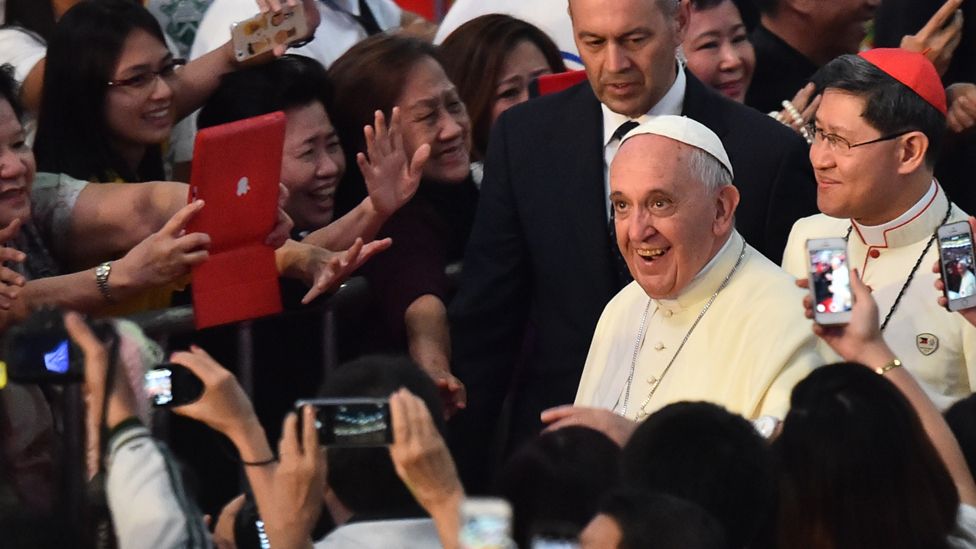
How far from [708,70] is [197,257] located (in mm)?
2384

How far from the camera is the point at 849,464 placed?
373 centimetres

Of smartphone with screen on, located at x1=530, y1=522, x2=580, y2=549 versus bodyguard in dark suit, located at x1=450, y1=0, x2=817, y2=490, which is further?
bodyguard in dark suit, located at x1=450, y1=0, x2=817, y2=490

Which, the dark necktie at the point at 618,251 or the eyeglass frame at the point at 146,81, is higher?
the eyeglass frame at the point at 146,81

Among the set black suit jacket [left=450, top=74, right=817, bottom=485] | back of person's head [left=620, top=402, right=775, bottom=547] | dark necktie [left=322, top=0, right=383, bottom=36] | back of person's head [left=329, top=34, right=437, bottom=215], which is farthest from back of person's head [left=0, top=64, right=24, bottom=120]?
back of person's head [left=620, top=402, right=775, bottom=547]

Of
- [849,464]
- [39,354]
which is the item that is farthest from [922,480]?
[39,354]

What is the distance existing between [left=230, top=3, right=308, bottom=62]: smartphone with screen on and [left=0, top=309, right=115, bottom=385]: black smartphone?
2522 millimetres

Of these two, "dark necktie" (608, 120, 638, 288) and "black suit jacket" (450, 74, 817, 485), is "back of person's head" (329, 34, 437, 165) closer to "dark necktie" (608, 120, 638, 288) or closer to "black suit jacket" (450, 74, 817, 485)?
"black suit jacket" (450, 74, 817, 485)

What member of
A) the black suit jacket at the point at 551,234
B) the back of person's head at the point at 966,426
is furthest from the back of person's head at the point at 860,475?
the black suit jacket at the point at 551,234

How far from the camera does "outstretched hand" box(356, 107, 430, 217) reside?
6191 millimetres

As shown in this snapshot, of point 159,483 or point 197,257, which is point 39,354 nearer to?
point 159,483

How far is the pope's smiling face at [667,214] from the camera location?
16.4 ft

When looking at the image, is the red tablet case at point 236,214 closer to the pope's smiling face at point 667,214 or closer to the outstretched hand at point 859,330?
the pope's smiling face at point 667,214

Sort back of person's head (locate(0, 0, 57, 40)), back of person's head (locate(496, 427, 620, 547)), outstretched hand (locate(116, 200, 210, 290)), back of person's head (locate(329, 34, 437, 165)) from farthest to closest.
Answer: back of person's head (locate(0, 0, 57, 40)), back of person's head (locate(329, 34, 437, 165)), outstretched hand (locate(116, 200, 210, 290)), back of person's head (locate(496, 427, 620, 547))

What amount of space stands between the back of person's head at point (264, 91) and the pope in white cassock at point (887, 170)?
1.73m
